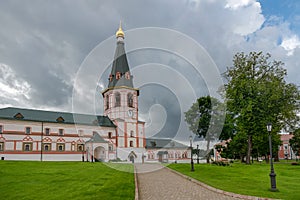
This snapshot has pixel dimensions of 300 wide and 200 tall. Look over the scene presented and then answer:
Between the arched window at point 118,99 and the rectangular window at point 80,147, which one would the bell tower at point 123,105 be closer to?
the arched window at point 118,99

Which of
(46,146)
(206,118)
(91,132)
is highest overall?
(206,118)

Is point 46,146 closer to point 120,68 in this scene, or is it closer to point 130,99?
point 130,99

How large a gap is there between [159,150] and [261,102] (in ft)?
118

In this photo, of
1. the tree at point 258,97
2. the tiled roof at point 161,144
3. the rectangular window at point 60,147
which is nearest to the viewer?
the tree at point 258,97

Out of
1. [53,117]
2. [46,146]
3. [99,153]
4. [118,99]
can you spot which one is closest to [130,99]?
[118,99]

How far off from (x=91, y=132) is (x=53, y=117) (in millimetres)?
8445

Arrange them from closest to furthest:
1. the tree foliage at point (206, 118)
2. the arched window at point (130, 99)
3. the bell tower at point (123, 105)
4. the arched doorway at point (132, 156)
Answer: the tree foliage at point (206, 118) < the arched doorway at point (132, 156) < the bell tower at point (123, 105) < the arched window at point (130, 99)

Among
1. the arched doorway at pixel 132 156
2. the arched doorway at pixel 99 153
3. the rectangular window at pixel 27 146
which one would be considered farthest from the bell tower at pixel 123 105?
the rectangular window at pixel 27 146

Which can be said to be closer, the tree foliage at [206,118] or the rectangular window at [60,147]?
the tree foliage at [206,118]

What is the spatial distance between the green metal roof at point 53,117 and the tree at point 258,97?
30.2 meters

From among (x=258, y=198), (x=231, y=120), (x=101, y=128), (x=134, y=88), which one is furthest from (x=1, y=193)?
(x=134, y=88)

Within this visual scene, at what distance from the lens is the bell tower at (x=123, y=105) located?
192 feet

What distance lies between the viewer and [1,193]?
1141cm

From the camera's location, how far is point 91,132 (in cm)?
5503
